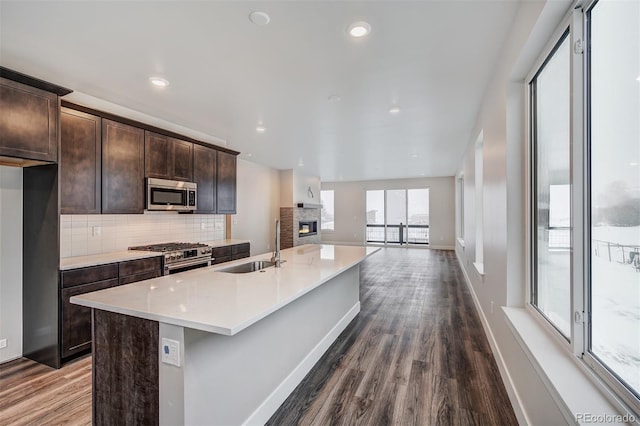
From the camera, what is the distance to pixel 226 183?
5109 millimetres

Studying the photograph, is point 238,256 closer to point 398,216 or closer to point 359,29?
point 359,29

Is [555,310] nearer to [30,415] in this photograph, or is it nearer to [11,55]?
[30,415]

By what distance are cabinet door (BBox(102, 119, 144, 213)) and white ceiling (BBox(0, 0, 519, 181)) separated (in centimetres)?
35

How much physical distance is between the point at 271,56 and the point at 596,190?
7.52 ft

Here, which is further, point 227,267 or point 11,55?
point 227,267

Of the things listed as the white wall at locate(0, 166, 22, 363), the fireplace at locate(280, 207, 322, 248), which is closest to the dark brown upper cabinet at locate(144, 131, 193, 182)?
the white wall at locate(0, 166, 22, 363)

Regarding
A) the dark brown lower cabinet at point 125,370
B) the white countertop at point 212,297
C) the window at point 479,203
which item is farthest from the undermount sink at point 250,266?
the window at point 479,203

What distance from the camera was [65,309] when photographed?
2.69 metres

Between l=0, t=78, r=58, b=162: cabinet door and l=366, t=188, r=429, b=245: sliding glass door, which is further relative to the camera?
l=366, t=188, r=429, b=245: sliding glass door

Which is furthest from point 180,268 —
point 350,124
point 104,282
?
point 350,124

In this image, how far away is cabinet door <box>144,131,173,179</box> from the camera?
3.72 metres

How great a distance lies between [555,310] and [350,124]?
3316mm

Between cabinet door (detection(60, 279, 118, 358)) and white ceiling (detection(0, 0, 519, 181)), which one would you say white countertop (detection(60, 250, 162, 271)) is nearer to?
cabinet door (detection(60, 279, 118, 358))

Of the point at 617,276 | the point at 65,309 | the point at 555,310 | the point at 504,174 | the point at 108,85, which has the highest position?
the point at 108,85
